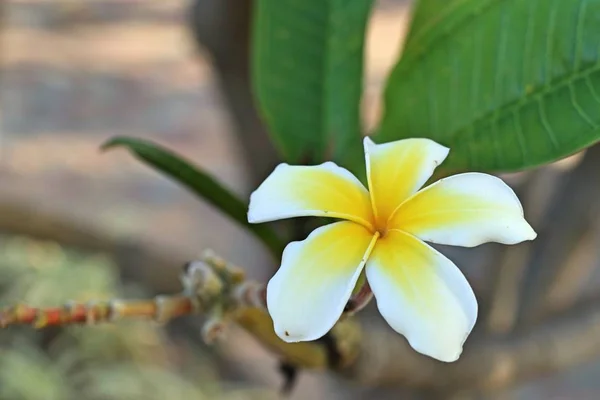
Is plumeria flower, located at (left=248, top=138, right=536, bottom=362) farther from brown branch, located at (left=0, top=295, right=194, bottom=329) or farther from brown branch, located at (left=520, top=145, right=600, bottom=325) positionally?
brown branch, located at (left=520, top=145, right=600, bottom=325)

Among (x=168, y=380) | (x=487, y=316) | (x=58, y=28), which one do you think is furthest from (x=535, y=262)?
(x=58, y=28)

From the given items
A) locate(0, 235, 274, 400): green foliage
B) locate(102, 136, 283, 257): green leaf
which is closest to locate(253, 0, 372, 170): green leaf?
locate(102, 136, 283, 257): green leaf

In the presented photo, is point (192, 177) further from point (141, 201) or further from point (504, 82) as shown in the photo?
point (141, 201)

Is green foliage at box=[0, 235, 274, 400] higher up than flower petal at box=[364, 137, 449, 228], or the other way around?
flower petal at box=[364, 137, 449, 228]

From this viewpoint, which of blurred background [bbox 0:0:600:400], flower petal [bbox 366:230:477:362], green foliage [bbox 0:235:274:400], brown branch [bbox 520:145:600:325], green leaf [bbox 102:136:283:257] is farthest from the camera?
green foliage [bbox 0:235:274:400]

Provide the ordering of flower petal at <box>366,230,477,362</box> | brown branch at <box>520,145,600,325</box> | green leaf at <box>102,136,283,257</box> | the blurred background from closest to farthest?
flower petal at <box>366,230,477,362</box> → green leaf at <box>102,136,283,257</box> → brown branch at <box>520,145,600,325</box> → the blurred background

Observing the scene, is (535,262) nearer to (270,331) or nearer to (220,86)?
(220,86)
